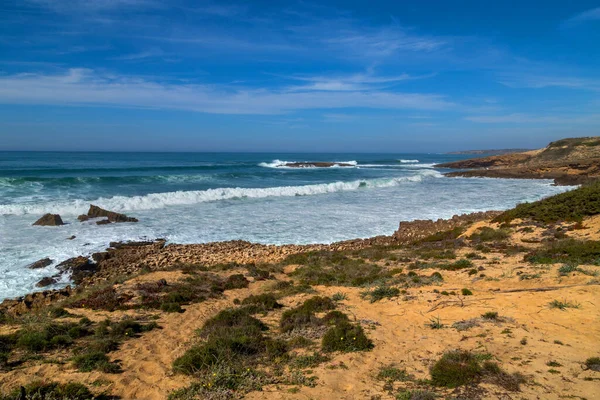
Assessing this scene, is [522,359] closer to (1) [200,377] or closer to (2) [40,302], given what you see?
(1) [200,377]

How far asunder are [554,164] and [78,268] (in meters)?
56.6

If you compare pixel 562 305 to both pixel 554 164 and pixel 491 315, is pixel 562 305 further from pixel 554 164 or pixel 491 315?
pixel 554 164

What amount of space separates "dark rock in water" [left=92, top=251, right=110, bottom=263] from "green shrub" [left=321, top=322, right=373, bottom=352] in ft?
36.5

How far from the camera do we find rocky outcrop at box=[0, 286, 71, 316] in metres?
9.47

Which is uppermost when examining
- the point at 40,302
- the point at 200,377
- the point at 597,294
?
the point at 597,294

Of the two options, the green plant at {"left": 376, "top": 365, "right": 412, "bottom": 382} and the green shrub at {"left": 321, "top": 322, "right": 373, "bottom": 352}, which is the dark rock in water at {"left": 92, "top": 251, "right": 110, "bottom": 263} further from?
the green plant at {"left": 376, "top": 365, "right": 412, "bottom": 382}

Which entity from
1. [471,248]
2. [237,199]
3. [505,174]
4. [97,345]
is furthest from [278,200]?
[505,174]

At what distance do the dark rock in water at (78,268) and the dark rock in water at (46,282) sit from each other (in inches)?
23.9

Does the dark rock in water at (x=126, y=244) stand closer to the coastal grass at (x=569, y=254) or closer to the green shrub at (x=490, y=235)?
the green shrub at (x=490, y=235)

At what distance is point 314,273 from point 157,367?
266 inches

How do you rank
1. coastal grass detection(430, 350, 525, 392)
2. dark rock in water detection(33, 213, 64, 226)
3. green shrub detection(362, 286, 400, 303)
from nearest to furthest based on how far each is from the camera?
coastal grass detection(430, 350, 525, 392) < green shrub detection(362, 286, 400, 303) < dark rock in water detection(33, 213, 64, 226)

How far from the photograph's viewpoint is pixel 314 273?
12109 millimetres

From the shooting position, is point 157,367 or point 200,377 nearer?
point 200,377

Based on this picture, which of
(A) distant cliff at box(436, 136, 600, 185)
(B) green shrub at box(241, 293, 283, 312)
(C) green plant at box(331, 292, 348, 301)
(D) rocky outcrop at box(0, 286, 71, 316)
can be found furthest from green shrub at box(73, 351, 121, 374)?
(A) distant cliff at box(436, 136, 600, 185)
